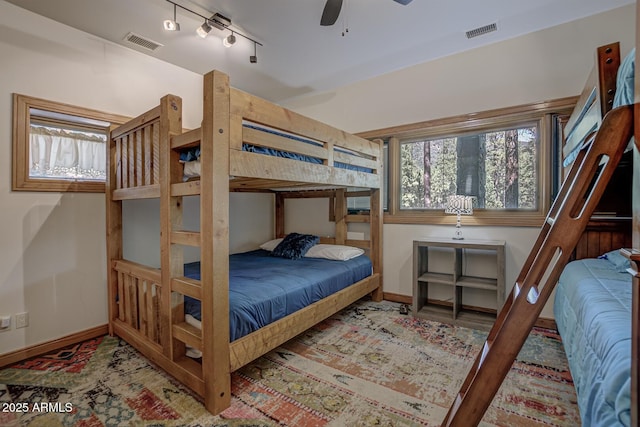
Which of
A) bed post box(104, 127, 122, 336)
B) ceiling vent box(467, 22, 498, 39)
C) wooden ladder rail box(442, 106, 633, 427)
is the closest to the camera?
wooden ladder rail box(442, 106, 633, 427)

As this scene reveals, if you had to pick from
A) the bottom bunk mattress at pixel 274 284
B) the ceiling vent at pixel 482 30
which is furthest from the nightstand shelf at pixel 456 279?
the ceiling vent at pixel 482 30

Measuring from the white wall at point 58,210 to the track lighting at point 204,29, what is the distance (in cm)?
88

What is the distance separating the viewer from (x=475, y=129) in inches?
120

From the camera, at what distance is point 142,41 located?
274 cm

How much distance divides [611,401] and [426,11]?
2.64 meters

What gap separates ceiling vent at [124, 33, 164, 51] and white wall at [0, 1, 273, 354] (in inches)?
5.9

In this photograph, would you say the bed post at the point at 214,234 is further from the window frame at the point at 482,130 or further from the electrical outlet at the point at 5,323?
the window frame at the point at 482,130

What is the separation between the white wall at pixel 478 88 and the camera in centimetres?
252

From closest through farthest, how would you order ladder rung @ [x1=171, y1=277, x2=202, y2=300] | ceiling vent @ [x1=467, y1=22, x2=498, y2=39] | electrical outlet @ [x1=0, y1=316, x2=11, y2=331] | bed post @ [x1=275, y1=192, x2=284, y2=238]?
ladder rung @ [x1=171, y1=277, x2=202, y2=300] → electrical outlet @ [x1=0, y1=316, x2=11, y2=331] → ceiling vent @ [x1=467, y1=22, x2=498, y2=39] → bed post @ [x1=275, y1=192, x2=284, y2=238]

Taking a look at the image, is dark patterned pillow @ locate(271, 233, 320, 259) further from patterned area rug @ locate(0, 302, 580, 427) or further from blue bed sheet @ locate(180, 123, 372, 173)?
blue bed sheet @ locate(180, 123, 372, 173)

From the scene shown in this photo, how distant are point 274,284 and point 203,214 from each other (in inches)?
32.3

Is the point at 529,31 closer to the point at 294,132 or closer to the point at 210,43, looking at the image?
the point at 294,132

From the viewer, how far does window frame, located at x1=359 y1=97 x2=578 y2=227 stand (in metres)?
2.68

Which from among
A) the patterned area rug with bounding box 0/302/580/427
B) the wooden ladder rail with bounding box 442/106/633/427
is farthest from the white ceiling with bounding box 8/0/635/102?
the patterned area rug with bounding box 0/302/580/427
